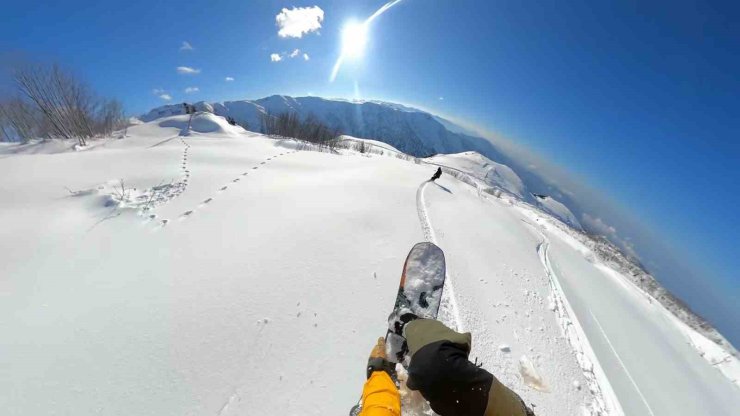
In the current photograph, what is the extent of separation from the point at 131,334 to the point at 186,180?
6271mm

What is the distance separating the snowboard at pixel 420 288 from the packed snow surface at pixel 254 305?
42 centimetres

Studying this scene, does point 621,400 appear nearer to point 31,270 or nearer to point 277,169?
point 31,270

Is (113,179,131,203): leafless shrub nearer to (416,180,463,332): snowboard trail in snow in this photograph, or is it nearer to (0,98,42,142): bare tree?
(416,180,463,332): snowboard trail in snow

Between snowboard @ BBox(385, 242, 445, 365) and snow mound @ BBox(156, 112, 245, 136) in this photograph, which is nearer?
snowboard @ BBox(385, 242, 445, 365)

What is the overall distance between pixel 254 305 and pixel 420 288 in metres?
2.69

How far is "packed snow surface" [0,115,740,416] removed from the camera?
3066mm

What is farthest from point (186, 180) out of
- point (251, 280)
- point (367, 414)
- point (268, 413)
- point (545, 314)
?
point (545, 314)

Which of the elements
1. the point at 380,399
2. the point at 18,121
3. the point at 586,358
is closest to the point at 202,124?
the point at 18,121

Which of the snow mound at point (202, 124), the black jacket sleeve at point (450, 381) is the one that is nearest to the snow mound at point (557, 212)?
the snow mound at point (202, 124)

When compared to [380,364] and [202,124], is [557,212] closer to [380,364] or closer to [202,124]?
[202,124]

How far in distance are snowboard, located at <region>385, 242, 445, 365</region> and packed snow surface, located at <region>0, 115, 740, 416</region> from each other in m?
0.42

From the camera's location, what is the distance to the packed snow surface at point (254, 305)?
121 inches

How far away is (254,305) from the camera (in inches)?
161

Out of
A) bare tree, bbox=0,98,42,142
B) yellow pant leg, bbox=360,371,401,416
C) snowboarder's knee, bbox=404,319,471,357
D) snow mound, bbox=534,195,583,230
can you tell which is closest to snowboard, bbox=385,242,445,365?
snowboarder's knee, bbox=404,319,471,357
